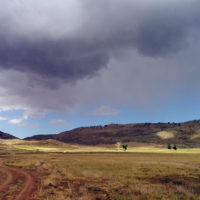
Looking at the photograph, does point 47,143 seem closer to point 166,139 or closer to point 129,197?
point 166,139

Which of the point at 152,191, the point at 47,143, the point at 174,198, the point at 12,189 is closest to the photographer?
the point at 174,198

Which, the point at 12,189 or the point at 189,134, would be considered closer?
the point at 12,189

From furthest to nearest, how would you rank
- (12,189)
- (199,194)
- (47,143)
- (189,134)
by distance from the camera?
(189,134) < (47,143) < (12,189) < (199,194)

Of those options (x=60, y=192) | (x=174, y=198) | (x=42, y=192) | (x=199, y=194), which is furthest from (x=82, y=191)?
(x=199, y=194)

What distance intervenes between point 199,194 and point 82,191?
9.26 m

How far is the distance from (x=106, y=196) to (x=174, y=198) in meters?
4.96

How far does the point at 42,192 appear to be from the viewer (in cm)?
1620

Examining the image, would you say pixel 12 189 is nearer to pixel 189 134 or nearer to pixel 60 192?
pixel 60 192

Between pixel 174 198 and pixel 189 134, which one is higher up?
pixel 189 134

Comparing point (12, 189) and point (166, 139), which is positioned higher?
point (166, 139)

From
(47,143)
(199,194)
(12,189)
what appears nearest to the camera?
(199,194)

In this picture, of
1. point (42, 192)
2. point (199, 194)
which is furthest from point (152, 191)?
point (42, 192)

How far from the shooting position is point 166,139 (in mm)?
197625

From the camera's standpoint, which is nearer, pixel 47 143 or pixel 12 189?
pixel 12 189
